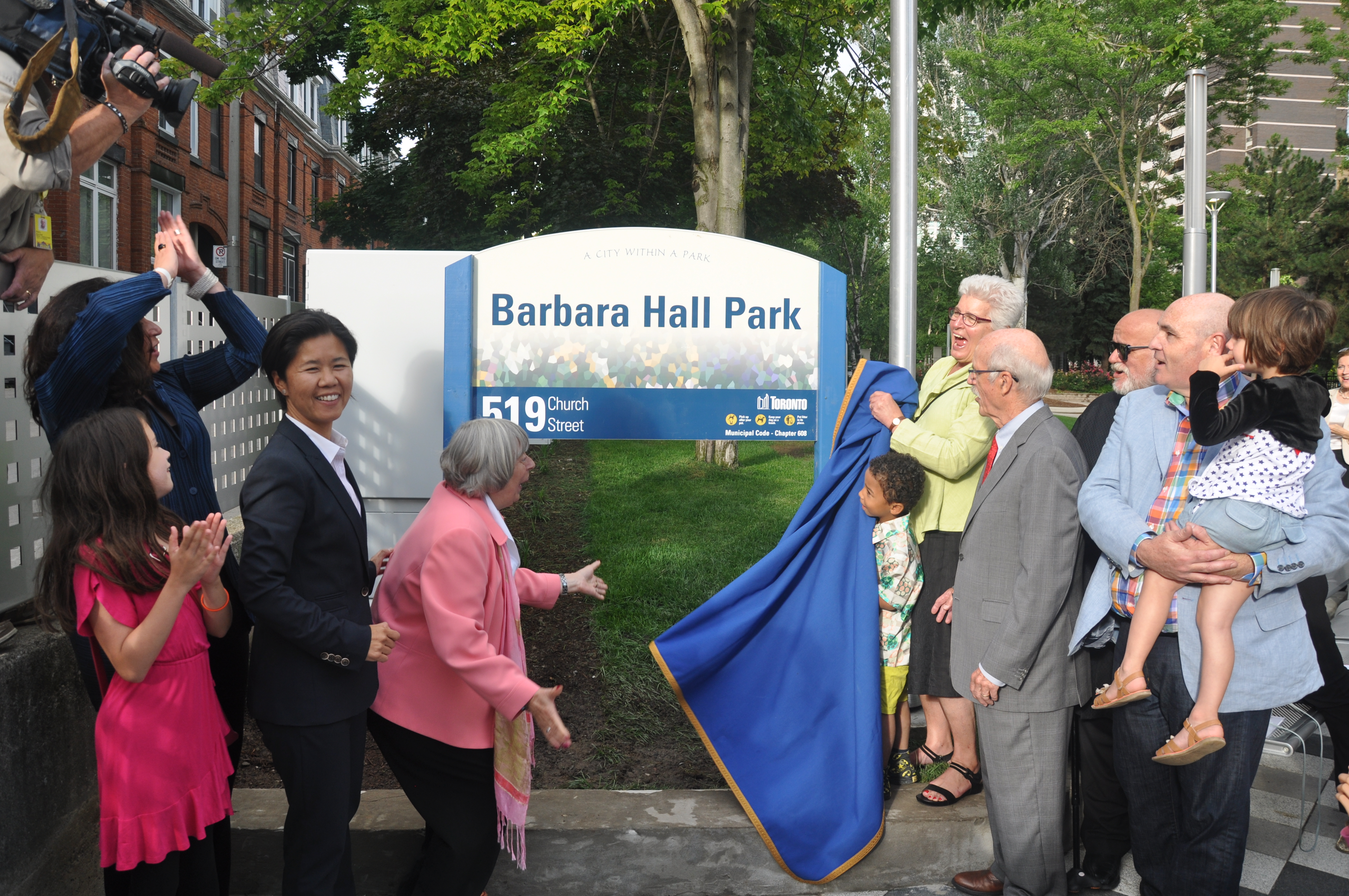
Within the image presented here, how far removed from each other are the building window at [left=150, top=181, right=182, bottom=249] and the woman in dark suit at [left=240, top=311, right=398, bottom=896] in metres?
23.5

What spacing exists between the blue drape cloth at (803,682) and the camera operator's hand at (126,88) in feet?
7.42

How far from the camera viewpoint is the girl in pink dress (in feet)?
7.82

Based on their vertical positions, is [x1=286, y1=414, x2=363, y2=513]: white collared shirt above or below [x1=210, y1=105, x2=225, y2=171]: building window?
below

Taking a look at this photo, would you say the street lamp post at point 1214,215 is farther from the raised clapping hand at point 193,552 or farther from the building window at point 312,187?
the building window at point 312,187

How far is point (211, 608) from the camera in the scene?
262 cm

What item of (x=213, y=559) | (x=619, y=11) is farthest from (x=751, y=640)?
(x=619, y=11)

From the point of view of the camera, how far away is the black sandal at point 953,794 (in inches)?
145

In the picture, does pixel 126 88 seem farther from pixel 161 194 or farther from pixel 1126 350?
pixel 161 194

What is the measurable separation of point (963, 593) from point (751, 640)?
777 mm

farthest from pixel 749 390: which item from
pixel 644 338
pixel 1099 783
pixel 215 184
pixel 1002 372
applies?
pixel 215 184

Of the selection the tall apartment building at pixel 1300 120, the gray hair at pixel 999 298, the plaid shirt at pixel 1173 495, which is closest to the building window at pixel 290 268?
the gray hair at pixel 999 298

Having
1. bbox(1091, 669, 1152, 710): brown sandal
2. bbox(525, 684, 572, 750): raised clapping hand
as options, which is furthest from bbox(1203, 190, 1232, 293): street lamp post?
bbox(525, 684, 572, 750): raised clapping hand

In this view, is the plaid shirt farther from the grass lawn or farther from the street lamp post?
the street lamp post

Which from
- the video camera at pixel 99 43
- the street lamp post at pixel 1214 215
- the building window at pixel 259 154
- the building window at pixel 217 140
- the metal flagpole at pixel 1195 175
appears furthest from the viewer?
the building window at pixel 259 154
